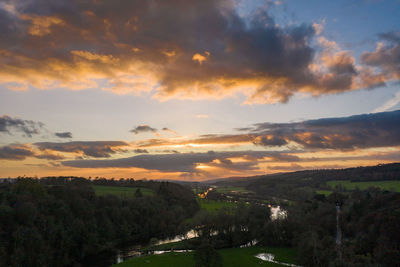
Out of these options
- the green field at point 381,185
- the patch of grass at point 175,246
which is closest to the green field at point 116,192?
the patch of grass at point 175,246

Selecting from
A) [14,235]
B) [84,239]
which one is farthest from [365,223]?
[14,235]

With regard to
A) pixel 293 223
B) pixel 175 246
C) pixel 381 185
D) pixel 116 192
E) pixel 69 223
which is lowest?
pixel 175 246

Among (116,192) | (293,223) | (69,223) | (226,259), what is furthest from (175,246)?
(116,192)

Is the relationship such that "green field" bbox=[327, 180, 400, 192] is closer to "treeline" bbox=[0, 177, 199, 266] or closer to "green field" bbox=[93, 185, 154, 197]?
"treeline" bbox=[0, 177, 199, 266]

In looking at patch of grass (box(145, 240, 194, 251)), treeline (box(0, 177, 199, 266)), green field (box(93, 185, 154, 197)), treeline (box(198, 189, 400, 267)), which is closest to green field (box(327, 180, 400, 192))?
treeline (box(198, 189, 400, 267))

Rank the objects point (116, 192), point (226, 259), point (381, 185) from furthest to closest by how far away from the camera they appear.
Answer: point (116, 192), point (381, 185), point (226, 259)

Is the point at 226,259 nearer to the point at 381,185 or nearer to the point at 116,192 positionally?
the point at 116,192

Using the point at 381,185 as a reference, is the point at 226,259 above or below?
below

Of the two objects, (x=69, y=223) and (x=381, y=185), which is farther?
(x=381, y=185)

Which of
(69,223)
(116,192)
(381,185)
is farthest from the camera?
(116,192)
